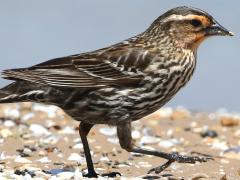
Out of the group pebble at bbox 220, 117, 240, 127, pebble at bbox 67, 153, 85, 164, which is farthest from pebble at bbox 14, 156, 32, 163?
pebble at bbox 220, 117, 240, 127

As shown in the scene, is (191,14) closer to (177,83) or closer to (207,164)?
(177,83)

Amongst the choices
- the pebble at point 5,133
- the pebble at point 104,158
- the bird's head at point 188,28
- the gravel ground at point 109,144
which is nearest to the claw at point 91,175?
the gravel ground at point 109,144

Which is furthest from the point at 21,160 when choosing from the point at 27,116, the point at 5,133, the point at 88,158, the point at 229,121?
the point at 229,121

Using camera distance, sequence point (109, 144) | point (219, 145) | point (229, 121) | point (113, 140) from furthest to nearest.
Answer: point (229, 121) < point (219, 145) < point (113, 140) < point (109, 144)

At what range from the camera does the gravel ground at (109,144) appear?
13203 millimetres

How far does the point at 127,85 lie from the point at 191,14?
1.27 m

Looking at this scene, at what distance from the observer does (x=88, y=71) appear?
41.9 feet

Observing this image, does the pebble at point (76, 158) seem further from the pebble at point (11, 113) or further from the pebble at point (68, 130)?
the pebble at point (11, 113)

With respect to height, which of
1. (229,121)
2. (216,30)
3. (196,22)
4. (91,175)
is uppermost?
(196,22)

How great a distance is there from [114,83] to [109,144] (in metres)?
3.21

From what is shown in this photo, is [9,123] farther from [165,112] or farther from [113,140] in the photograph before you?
[165,112]

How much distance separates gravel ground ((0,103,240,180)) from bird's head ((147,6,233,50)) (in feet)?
5.37

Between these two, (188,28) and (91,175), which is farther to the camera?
(188,28)

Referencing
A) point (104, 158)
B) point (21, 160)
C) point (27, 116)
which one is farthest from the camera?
point (27, 116)
